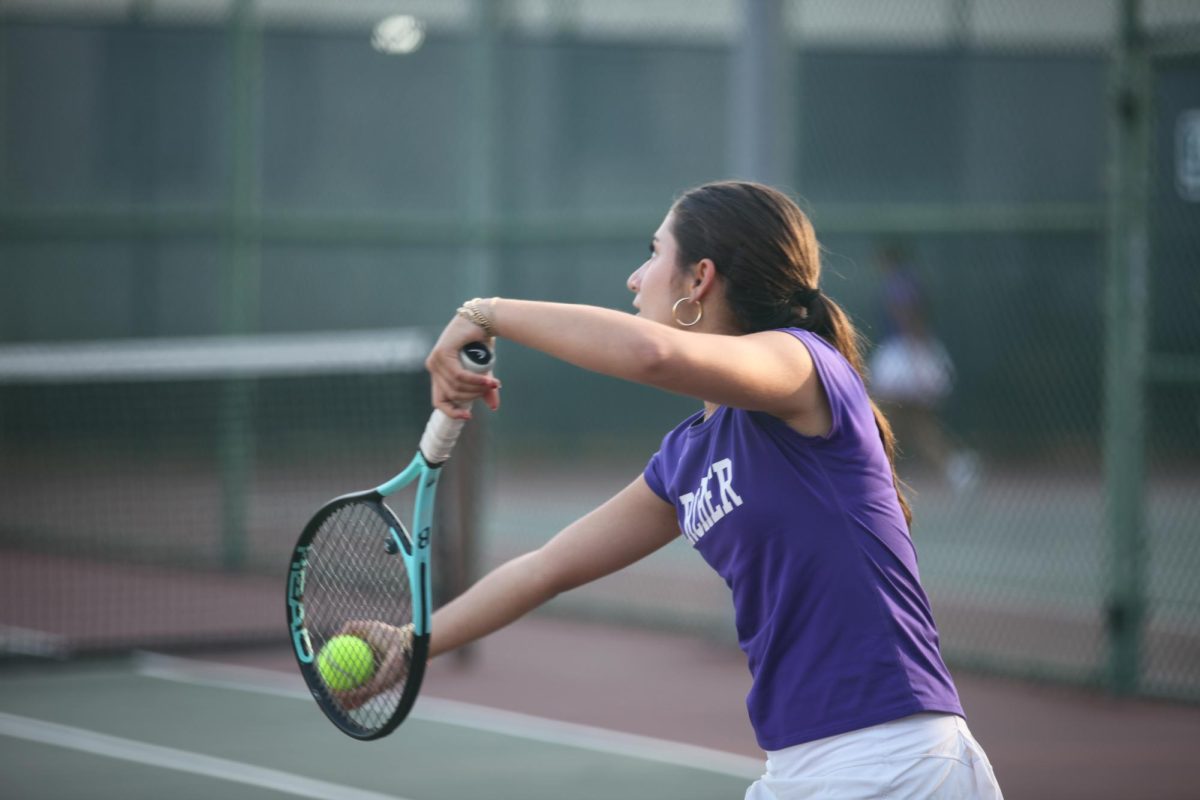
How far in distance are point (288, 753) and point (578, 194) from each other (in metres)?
5.38

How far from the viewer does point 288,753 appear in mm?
5840

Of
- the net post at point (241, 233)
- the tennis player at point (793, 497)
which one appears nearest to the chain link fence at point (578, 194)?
the net post at point (241, 233)

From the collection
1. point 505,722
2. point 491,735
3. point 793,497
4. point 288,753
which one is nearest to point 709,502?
point 793,497

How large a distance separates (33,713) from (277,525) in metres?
3.43

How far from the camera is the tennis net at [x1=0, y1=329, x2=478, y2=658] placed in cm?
830

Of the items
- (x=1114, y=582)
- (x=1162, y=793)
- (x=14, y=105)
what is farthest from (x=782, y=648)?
(x=14, y=105)

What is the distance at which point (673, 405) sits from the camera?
9578mm

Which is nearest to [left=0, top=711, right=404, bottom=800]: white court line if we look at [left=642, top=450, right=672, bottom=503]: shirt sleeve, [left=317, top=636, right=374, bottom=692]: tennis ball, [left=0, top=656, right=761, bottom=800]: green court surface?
[left=0, top=656, right=761, bottom=800]: green court surface

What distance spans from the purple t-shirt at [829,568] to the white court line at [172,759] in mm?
2866

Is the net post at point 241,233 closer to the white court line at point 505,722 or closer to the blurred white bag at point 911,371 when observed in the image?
the white court line at point 505,722

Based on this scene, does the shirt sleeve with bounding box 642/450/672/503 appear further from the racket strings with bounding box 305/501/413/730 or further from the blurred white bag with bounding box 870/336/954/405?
the blurred white bag with bounding box 870/336/954/405

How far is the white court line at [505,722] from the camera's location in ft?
19.1

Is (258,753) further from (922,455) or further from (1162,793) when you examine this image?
(922,455)

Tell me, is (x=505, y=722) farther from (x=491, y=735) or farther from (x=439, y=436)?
(x=439, y=436)
